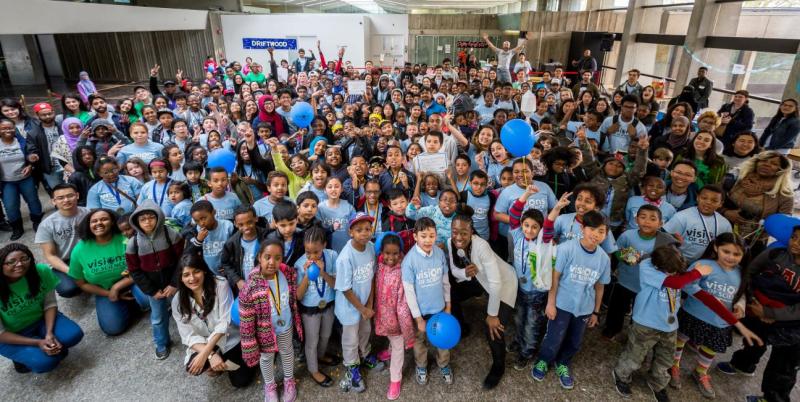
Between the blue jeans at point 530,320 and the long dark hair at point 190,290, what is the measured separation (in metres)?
2.27

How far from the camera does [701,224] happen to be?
3053 mm

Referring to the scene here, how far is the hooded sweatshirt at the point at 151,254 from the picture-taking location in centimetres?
305

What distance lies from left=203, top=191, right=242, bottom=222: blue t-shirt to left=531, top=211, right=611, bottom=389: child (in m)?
2.76

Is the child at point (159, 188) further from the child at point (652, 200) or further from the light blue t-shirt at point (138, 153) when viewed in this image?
the child at point (652, 200)

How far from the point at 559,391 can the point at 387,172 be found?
235 cm

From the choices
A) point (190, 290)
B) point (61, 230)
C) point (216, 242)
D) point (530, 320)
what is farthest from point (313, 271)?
point (61, 230)

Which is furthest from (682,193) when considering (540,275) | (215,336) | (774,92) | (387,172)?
(774,92)

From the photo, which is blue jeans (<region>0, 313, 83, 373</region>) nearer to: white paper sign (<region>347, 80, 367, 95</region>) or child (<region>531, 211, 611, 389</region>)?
child (<region>531, 211, 611, 389</region>)

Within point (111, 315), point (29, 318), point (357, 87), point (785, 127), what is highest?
point (357, 87)

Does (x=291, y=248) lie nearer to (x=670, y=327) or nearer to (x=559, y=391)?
(x=559, y=391)

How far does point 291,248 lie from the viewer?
9.50ft

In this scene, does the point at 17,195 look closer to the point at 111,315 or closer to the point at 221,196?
the point at 111,315

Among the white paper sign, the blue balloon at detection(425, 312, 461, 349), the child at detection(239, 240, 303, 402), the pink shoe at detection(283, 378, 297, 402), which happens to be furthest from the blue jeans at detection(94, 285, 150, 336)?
the white paper sign

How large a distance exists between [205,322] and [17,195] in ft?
13.6
